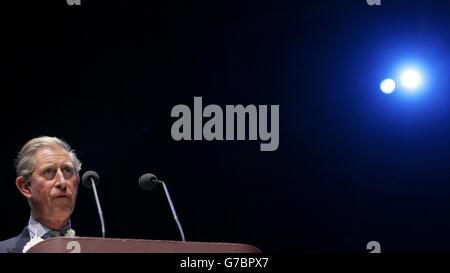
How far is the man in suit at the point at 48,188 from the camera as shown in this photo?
389cm

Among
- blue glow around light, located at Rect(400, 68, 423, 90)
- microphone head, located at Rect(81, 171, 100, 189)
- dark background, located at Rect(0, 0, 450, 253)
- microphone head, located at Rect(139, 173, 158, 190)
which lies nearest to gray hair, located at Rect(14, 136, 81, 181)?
microphone head, located at Rect(81, 171, 100, 189)

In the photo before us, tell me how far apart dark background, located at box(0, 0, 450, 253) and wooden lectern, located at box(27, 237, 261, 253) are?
220 centimetres

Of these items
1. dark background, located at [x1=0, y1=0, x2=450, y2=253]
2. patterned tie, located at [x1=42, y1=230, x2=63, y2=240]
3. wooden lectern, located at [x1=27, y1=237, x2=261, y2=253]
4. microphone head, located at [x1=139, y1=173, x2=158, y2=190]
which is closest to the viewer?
wooden lectern, located at [x1=27, y1=237, x2=261, y2=253]

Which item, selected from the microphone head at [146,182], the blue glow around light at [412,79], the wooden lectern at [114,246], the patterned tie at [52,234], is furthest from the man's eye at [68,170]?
the blue glow around light at [412,79]

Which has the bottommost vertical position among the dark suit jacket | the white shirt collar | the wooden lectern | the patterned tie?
the dark suit jacket

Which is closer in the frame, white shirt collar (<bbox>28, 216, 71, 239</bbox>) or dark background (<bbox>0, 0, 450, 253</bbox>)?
white shirt collar (<bbox>28, 216, 71, 239</bbox>)

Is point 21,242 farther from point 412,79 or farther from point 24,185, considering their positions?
Answer: point 412,79

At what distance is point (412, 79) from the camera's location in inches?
211

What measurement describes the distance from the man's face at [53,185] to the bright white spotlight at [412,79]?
2.30 metres

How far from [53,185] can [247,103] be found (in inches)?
62.2

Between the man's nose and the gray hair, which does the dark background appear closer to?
the gray hair

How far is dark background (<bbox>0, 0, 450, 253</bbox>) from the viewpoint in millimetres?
4938

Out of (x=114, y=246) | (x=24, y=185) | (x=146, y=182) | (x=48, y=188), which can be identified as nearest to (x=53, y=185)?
(x=48, y=188)

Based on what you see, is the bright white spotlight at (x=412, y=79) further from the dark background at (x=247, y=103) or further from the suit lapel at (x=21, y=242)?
the suit lapel at (x=21, y=242)
